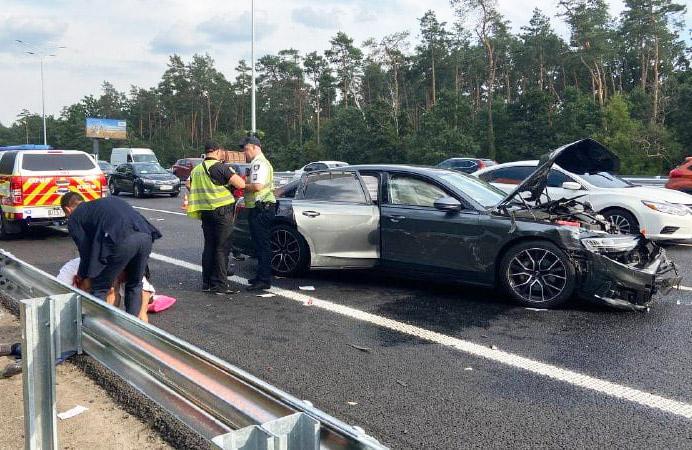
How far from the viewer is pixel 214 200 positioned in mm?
7176

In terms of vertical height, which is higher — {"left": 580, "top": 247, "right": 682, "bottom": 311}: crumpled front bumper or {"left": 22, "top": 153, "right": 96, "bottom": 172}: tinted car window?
{"left": 22, "top": 153, "right": 96, "bottom": 172}: tinted car window

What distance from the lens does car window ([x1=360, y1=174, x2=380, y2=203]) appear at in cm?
759

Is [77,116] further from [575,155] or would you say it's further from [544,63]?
[575,155]

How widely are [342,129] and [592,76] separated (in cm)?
2239

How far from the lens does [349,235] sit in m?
7.56

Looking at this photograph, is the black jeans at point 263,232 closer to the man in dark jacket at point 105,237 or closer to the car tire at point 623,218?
the man in dark jacket at point 105,237

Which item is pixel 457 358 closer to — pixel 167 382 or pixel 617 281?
pixel 617 281

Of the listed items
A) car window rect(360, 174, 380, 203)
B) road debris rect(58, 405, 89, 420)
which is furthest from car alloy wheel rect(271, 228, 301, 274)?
road debris rect(58, 405, 89, 420)

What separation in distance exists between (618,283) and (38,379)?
16.6 feet

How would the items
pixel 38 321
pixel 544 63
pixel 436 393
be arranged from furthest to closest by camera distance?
pixel 544 63
pixel 436 393
pixel 38 321

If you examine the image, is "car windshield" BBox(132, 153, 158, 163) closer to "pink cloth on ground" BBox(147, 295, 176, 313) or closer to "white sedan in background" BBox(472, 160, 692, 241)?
"white sedan in background" BBox(472, 160, 692, 241)

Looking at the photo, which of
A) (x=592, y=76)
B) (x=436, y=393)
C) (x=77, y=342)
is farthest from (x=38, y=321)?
(x=592, y=76)

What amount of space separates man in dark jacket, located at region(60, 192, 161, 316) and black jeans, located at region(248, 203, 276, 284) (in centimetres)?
231

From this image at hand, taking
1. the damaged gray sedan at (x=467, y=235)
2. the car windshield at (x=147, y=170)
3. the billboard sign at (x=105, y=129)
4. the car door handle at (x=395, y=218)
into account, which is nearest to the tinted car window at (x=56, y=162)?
the damaged gray sedan at (x=467, y=235)
